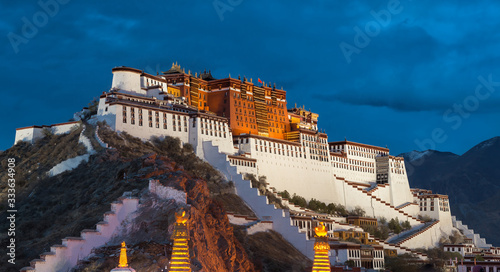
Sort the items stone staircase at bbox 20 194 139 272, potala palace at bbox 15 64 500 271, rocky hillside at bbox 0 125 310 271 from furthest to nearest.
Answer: potala palace at bbox 15 64 500 271
rocky hillside at bbox 0 125 310 271
stone staircase at bbox 20 194 139 272

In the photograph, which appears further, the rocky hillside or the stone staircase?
the rocky hillside

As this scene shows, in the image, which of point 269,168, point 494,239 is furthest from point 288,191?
point 494,239

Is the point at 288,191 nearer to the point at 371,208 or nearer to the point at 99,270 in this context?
the point at 371,208

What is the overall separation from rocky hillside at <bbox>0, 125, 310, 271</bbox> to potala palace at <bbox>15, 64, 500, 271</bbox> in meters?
1.81

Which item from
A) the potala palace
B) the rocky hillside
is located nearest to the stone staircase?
the rocky hillside

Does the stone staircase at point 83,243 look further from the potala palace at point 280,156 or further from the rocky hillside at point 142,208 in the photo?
the potala palace at point 280,156

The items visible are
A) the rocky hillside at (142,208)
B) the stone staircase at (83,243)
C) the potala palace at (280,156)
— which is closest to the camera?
the stone staircase at (83,243)

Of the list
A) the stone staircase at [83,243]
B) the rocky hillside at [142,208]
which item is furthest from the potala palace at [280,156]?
the stone staircase at [83,243]

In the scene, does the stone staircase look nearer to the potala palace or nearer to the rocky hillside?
the rocky hillside

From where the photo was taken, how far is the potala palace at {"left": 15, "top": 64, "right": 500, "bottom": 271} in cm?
8438

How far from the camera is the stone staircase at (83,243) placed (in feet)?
180

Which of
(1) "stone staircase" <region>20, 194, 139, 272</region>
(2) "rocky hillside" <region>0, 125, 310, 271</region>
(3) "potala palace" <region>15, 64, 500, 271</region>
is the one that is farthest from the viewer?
(3) "potala palace" <region>15, 64, 500, 271</region>

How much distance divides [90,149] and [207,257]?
2761cm

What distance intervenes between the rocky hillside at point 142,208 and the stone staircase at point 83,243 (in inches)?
27.5
